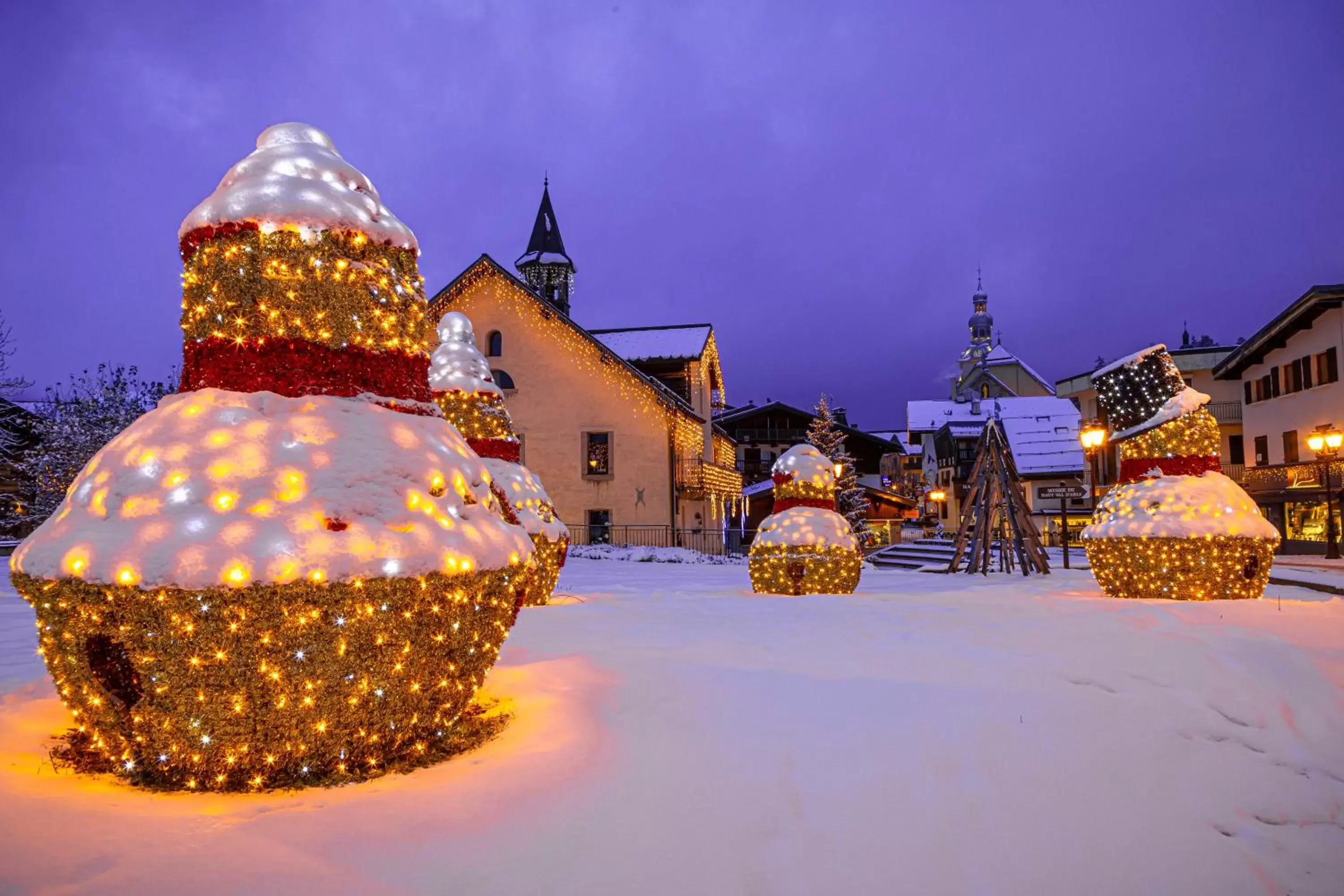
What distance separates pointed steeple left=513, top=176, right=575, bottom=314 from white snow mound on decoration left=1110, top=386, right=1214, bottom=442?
26501 millimetres

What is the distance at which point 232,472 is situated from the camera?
3.44m

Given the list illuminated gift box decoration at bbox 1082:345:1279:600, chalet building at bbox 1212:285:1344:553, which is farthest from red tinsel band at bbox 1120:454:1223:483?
chalet building at bbox 1212:285:1344:553

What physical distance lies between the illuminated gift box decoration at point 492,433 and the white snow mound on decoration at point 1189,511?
298 inches

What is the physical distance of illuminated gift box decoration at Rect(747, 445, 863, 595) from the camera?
11.0 metres

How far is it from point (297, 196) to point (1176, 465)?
10.8 m

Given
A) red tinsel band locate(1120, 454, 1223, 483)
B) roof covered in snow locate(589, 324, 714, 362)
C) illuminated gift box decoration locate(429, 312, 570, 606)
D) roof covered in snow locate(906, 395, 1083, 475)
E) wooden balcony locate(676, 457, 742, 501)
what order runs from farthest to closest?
roof covered in snow locate(906, 395, 1083, 475)
roof covered in snow locate(589, 324, 714, 362)
wooden balcony locate(676, 457, 742, 501)
red tinsel band locate(1120, 454, 1223, 483)
illuminated gift box decoration locate(429, 312, 570, 606)

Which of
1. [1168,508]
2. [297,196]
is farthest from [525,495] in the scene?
[1168,508]

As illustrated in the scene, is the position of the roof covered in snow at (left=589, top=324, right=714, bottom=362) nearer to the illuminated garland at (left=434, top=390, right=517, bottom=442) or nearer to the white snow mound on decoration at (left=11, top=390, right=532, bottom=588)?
the illuminated garland at (left=434, top=390, right=517, bottom=442)

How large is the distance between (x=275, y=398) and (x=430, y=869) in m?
2.39

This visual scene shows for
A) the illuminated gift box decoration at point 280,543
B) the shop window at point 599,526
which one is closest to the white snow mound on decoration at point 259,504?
the illuminated gift box decoration at point 280,543

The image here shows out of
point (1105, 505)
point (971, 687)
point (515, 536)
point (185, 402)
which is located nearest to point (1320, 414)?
point (1105, 505)

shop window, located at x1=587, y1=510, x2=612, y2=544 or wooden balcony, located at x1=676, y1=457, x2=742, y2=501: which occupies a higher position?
wooden balcony, located at x1=676, y1=457, x2=742, y2=501

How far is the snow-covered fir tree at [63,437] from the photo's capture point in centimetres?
2692

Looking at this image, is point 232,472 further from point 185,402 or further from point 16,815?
point 16,815
